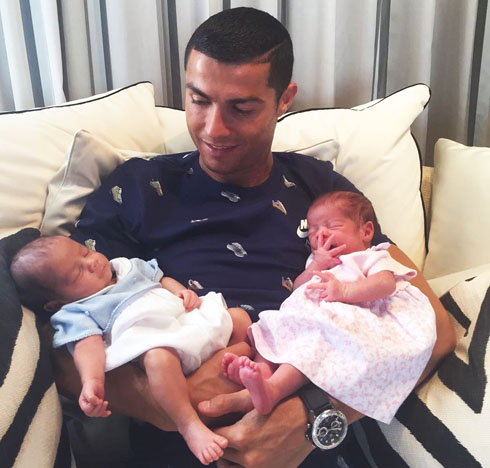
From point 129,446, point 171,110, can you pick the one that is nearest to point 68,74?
point 171,110

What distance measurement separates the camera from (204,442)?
896 mm

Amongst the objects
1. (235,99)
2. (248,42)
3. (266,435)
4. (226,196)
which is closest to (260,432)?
(266,435)

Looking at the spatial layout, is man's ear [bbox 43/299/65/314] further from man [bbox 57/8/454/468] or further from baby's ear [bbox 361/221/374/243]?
baby's ear [bbox 361/221/374/243]

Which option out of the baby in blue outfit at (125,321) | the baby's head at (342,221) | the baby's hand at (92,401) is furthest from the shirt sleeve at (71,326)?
the baby's head at (342,221)

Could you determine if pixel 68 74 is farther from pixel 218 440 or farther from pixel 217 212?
pixel 218 440

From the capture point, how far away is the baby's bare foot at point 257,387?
91 cm

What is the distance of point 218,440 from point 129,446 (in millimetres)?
391

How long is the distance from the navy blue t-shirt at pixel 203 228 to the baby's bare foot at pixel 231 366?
196mm

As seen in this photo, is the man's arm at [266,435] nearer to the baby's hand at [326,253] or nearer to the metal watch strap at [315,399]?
the metal watch strap at [315,399]

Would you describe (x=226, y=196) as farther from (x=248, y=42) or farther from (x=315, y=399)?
(x=315, y=399)

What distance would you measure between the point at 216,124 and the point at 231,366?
53cm

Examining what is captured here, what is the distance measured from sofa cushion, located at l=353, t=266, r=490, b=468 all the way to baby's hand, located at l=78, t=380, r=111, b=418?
56cm

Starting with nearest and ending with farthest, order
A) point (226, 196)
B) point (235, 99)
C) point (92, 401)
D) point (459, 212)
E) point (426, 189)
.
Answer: point (92, 401), point (235, 99), point (226, 196), point (459, 212), point (426, 189)

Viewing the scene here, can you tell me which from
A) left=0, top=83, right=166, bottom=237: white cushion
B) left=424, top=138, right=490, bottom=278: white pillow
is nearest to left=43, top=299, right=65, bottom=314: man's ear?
left=0, top=83, right=166, bottom=237: white cushion
